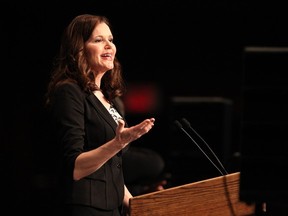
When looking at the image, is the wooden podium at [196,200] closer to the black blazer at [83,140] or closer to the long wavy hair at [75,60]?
the black blazer at [83,140]

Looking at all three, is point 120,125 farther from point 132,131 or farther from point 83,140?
point 83,140

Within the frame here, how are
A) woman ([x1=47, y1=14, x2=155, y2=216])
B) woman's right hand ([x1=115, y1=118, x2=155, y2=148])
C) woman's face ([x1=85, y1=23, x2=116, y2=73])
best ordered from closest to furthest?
woman's right hand ([x1=115, y1=118, x2=155, y2=148]) < woman ([x1=47, y1=14, x2=155, y2=216]) < woman's face ([x1=85, y1=23, x2=116, y2=73])

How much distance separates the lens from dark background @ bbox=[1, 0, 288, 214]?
20.8ft

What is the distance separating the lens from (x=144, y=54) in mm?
6508

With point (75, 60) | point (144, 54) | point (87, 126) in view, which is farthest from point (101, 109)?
point (144, 54)

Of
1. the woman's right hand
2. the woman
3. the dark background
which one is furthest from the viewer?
the dark background

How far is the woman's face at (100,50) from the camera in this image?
8.65ft

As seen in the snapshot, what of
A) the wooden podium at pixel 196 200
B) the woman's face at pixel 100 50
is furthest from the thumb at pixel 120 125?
the woman's face at pixel 100 50

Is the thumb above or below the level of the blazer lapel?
above

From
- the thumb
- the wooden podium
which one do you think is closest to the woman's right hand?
the thumb

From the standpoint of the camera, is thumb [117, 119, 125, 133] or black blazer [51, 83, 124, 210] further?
black blazer [51, 83, 124, 210]

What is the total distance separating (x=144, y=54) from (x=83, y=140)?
4.19 m

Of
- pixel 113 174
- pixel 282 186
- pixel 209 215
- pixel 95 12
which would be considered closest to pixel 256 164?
pixel 282 186

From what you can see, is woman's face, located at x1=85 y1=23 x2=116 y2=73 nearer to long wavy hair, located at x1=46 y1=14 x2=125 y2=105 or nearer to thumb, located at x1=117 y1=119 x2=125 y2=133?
long wavy hair, located at x1=46 y1=14 x2=125 y2=105
